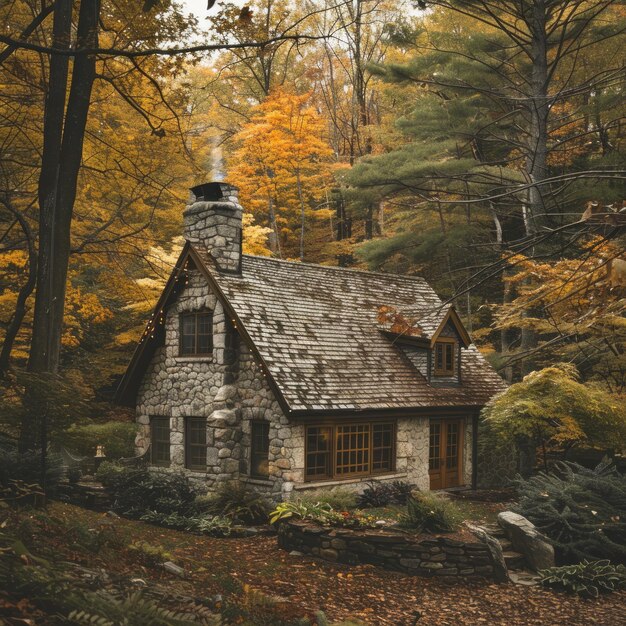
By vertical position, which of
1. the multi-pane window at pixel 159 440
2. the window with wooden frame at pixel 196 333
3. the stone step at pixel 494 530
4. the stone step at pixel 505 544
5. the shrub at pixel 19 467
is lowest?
the stone step at pixel 505 544

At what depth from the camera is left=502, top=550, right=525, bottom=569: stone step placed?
420 inches

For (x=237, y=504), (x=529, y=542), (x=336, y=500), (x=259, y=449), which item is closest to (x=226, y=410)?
(x=259, y=449)

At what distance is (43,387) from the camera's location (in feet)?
27.8

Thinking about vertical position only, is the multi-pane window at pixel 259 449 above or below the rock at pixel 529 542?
above

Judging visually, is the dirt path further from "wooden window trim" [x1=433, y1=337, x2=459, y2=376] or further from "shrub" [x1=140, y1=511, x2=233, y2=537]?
"wooden window trim" [x1=433, y1=337, x2=459, y2=376]

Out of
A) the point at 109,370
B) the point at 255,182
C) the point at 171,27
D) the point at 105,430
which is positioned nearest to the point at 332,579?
the point at 171,27

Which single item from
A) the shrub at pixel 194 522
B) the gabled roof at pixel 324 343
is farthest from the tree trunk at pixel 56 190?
the gabled roof at pixel 324 343

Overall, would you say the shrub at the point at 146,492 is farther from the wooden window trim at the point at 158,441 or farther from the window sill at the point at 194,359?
the window sill at the point at 194,359

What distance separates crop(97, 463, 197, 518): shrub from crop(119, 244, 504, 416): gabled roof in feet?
8.93

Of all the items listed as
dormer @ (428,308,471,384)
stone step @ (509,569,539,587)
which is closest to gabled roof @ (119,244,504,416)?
dormer @ (428,308,471,384)

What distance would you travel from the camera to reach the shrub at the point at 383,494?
14.5m

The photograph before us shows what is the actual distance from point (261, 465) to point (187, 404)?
2603 mm

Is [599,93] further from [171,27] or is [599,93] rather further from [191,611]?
[191,611]

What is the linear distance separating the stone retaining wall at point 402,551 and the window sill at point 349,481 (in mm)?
3137
